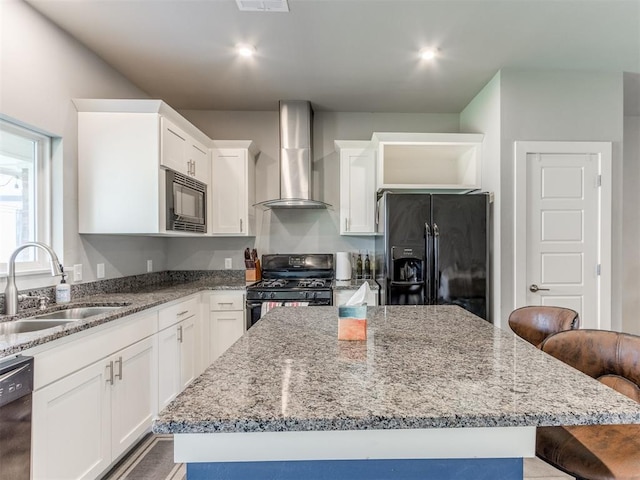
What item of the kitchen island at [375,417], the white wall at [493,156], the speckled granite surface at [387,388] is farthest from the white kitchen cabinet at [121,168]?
the white wall at [493,156]

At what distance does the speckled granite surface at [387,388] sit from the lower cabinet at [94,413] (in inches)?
36.6

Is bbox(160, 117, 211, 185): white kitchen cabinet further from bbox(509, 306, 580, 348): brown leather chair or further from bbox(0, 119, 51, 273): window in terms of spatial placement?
bbox(509, 306, 580, 348): brown leather chair

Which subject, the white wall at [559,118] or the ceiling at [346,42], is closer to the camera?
the ceiling at [346,42]

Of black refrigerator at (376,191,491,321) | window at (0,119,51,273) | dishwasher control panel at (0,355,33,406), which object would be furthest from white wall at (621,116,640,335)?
window at (0,119,51,273)

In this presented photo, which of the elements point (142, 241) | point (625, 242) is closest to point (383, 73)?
point (142, 241)

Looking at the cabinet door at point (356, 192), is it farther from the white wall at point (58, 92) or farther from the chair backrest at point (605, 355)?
the chair backrest at point (605, 355)

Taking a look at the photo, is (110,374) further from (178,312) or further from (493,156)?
(493,156)

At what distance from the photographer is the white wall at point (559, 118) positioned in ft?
9.25

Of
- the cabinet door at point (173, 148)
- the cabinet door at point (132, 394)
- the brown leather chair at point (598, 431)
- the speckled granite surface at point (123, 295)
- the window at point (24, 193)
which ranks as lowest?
the cabinet door at point (132, 394)

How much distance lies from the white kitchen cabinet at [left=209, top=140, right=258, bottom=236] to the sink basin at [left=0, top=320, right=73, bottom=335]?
5.61ft

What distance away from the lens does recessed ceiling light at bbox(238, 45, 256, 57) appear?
95.7 inches

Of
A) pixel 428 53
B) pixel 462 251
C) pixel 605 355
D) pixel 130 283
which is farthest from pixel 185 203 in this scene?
pixel 605 355

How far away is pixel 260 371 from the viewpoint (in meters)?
1.00

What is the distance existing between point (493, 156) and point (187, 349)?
10.0 feet
